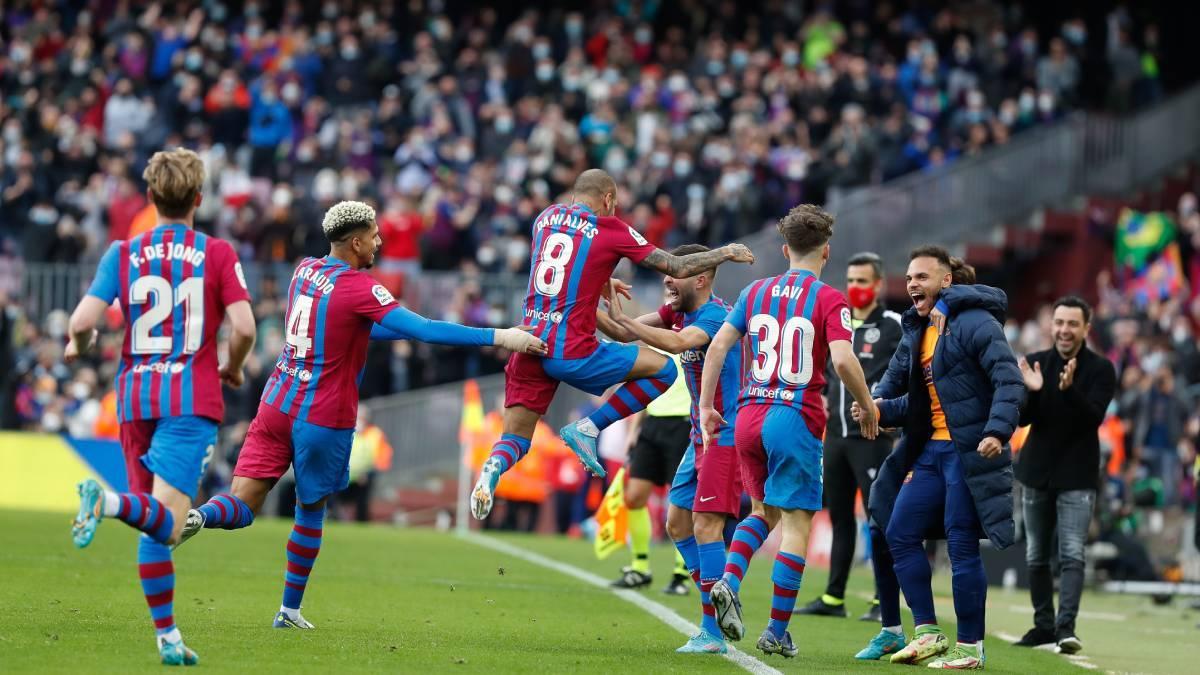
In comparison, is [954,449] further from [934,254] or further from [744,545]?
[744,545]

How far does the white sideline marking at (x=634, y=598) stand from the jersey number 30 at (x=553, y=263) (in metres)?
2.23

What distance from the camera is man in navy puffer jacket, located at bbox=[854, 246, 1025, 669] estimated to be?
9.24 m

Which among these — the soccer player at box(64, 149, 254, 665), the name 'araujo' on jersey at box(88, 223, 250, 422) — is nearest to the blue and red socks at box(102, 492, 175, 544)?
the soccer player at box(64, 149, 254, 665)

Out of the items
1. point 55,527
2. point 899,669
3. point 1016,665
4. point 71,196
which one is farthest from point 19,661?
point 71,196

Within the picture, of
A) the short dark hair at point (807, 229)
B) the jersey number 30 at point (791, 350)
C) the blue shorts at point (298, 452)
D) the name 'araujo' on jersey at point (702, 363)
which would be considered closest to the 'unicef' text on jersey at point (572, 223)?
the name 'araujo' on jersey at point (702, 363)

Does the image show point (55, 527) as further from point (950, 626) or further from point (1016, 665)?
point (1016, 665)

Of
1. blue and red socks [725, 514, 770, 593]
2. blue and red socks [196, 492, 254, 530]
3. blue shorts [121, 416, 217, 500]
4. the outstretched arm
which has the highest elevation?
the outstretched arm

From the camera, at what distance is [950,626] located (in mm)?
12398

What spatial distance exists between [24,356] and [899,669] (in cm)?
1836

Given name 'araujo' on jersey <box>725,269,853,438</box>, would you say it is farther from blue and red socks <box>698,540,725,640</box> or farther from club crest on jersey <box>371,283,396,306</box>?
club crest on jersey <box>371,283,396,306</box>

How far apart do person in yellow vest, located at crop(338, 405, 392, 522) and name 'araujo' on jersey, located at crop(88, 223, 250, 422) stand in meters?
16.2

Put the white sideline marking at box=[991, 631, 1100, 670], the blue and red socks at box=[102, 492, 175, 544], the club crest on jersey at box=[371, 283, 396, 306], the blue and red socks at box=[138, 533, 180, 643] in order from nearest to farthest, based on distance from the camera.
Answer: the blue and red socks at box=[102, 492, 175, 544] → the blue and red socks at box=[138, 533, 180, 643] → the club crest on jersey at box=[371, 283, 396, 306] → the white sideline marking at box=[991, 631, 1100, 670]

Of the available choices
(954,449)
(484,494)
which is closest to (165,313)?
(484,494)

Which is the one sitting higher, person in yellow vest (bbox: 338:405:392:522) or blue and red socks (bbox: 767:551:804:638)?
person in yellow vest (bbox: 338:405:392:522)
